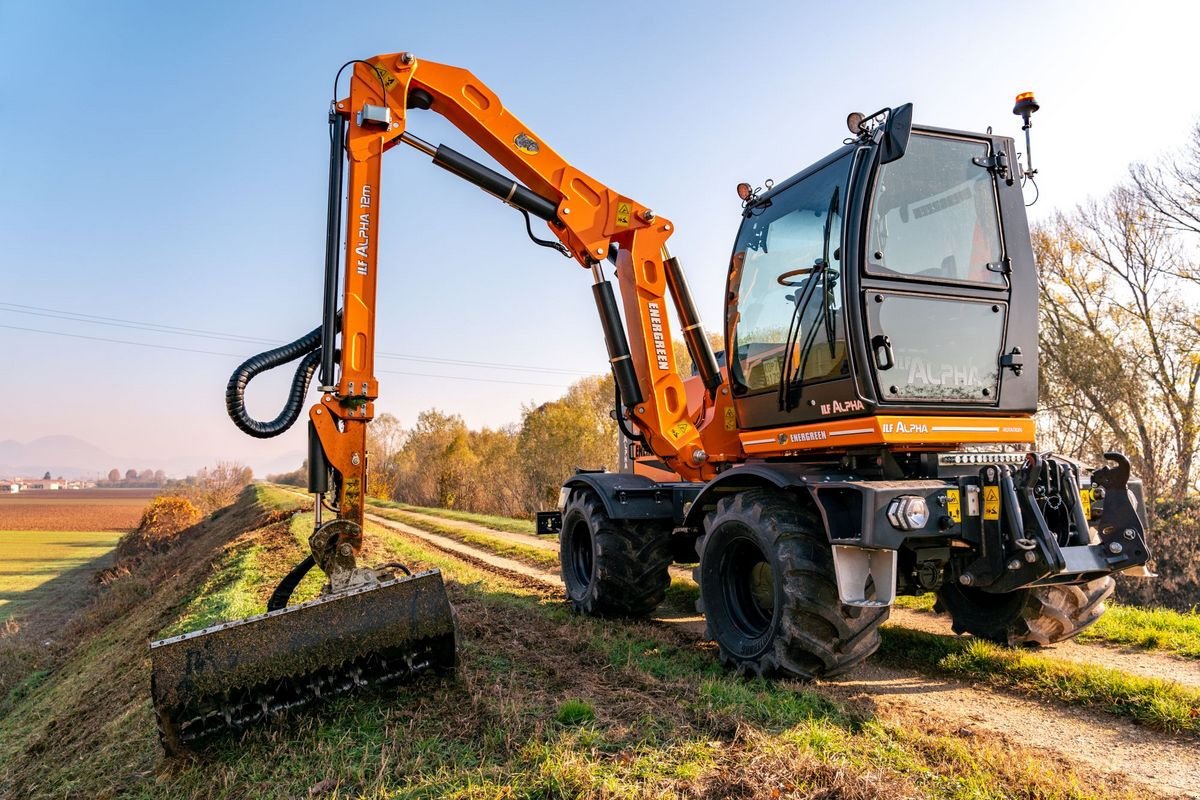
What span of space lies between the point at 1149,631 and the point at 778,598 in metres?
3.49

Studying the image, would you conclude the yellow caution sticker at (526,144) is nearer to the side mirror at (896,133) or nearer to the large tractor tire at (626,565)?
the side mirror at (896,133)

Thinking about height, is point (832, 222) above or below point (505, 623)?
above

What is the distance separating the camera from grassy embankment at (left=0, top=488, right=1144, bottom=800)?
10.8 feet

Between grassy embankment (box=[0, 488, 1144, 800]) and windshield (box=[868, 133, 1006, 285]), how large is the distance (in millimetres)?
2808

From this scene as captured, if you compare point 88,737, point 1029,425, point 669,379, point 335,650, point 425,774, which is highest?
→ point 669,379

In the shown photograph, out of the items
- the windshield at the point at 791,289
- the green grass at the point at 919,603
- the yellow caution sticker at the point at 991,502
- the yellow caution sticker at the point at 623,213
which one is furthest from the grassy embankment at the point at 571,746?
the yellow caution sticker at the point at 623,213

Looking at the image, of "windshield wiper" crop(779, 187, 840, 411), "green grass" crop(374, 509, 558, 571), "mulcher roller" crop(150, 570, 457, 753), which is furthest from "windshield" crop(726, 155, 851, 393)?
"green grass" crop(374, 509, 558, 571)

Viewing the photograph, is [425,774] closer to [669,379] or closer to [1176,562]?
[669,379]

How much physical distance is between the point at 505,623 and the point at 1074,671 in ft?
14.0

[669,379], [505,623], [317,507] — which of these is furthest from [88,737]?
[669,379]

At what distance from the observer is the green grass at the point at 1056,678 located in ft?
14.0

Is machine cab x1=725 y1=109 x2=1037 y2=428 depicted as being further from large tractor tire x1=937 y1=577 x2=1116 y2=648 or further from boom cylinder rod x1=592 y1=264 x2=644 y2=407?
boom cylinder rod x1=592 y1=264 x2=644 y2=407

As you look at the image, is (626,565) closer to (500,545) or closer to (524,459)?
(500,545)

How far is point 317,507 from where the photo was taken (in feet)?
15.9
